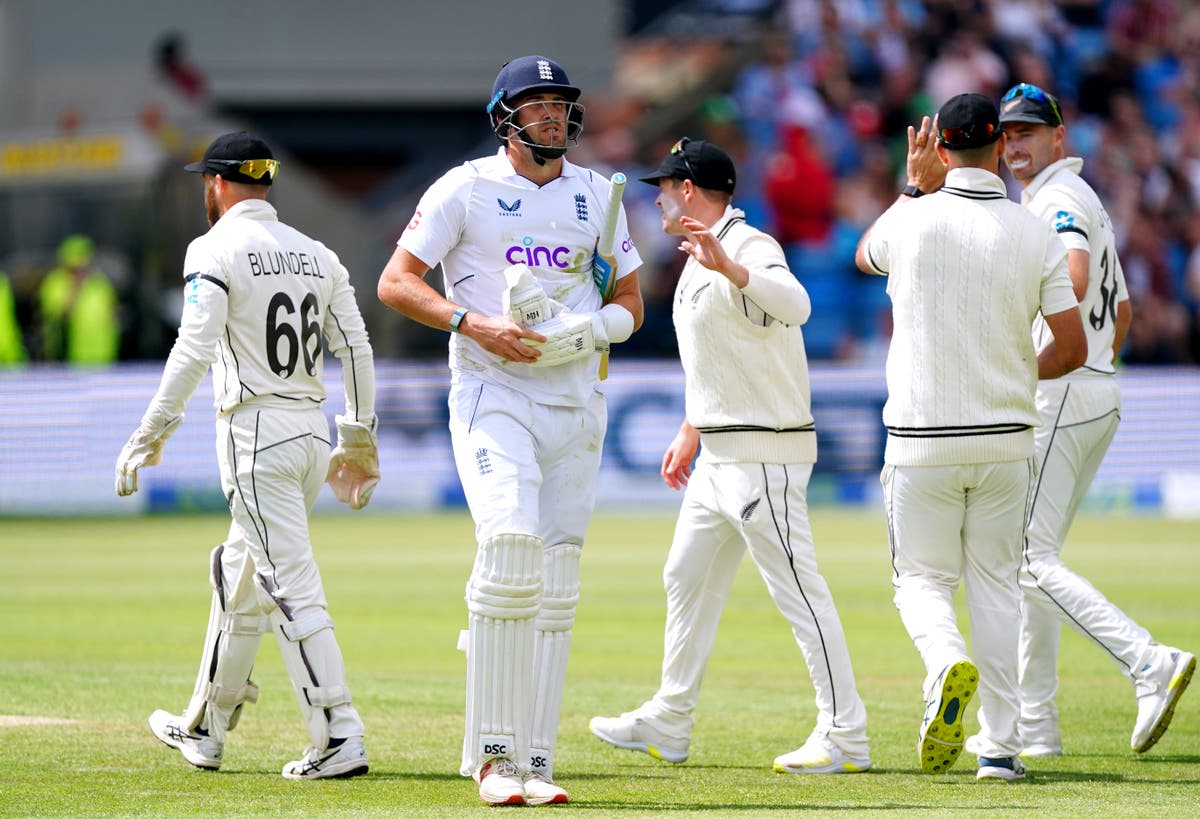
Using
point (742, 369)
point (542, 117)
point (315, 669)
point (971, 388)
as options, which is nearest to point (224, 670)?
point (315, 669)

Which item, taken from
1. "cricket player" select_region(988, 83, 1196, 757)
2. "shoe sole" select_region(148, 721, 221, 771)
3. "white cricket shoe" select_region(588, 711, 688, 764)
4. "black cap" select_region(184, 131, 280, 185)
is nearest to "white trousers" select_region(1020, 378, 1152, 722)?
"cricket player" select_region(988, 83, 1196, 757)

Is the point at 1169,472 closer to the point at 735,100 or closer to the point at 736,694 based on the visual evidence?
the point at 735,100

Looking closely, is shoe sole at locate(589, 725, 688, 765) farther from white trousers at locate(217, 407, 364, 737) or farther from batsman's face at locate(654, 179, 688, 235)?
batsman's face at locate(654, 179, 688, 235)

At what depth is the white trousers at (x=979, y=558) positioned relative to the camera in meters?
6.49

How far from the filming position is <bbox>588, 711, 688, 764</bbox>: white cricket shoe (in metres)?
7.16

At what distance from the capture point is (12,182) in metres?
25.8

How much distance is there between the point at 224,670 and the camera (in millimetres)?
6980

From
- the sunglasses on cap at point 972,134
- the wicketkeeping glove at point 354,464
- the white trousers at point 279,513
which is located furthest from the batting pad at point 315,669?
the sunglasses on cap at point 972,134

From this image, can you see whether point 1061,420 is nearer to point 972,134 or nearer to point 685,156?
point 972,134

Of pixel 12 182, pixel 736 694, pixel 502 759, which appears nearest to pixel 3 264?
pixel 12 182

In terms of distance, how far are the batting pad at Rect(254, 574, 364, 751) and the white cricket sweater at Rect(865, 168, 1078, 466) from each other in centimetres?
214

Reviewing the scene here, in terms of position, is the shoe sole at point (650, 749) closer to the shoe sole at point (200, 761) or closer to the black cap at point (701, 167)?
the shoe sole at point (200, 761)

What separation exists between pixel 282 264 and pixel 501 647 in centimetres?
181

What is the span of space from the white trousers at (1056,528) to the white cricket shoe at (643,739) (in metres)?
1.39
